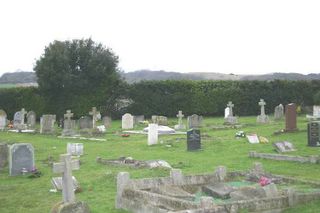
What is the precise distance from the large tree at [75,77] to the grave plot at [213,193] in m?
→ 34.2

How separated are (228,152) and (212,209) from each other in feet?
39.7

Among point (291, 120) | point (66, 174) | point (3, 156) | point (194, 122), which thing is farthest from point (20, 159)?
point (194, 122)

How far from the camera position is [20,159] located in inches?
677

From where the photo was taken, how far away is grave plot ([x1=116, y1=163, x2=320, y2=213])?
9961mm

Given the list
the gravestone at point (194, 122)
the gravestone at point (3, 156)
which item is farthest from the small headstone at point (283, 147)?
the gravestone at point (194, 122)

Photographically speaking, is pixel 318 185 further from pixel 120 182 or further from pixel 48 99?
pixel 48 99

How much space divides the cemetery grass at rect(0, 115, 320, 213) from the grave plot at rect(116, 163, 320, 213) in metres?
0.41

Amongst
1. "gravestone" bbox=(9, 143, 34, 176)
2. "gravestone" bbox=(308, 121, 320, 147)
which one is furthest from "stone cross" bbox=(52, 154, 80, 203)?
"gravestone" bbox=(308, 121, 320, 147)

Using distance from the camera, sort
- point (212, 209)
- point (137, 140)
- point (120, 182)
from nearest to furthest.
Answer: point (212, 209) → point (120, 182) → point (137, 140)

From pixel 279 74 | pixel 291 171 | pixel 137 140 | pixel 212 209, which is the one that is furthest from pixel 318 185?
pixel 279 74

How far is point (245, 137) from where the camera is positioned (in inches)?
1010

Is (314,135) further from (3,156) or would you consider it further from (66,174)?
(66,174)

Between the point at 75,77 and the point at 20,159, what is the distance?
30.5 meters

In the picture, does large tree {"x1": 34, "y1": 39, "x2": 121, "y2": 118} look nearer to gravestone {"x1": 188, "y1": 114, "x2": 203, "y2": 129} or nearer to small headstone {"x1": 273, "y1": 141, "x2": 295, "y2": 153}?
gravestone {"x1": 188, "y1": 114, "x2": 203, "y2": 129}
